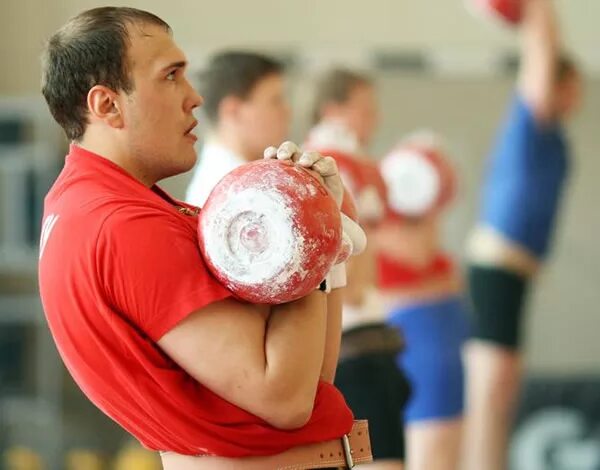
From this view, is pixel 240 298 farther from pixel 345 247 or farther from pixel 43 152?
pixel 43 152

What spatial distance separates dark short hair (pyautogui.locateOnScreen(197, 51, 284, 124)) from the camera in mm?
2838

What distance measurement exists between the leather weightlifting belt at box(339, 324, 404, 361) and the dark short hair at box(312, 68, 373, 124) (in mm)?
1005

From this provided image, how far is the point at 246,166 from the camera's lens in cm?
164

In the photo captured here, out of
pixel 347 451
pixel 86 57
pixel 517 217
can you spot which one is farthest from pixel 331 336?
pixel 517 217

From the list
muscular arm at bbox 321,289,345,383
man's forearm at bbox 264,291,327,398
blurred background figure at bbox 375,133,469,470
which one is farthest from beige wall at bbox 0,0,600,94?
man's forearm at bbox 264,291,327,398

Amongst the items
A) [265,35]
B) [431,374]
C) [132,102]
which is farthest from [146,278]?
[265,35]

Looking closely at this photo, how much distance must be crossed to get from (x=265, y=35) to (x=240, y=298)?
228 inches

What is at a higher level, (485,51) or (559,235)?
(485,51)

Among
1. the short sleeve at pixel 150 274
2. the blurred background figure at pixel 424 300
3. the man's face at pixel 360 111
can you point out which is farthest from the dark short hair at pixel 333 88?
the short sleeve at pixel 150 274

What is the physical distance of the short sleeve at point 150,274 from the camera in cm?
160

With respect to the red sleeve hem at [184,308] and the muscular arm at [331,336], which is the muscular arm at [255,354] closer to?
the red sleeve hem at [184,308]

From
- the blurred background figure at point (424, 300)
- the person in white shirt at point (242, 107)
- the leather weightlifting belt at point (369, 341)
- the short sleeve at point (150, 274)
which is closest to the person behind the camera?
the short sleeve at point (150, 274)

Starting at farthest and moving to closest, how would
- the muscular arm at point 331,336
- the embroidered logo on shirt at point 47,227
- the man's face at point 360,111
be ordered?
the man's face at point 360,111, the muscular arm at point 331,336, the embroidered logo on shirt at point 47,227

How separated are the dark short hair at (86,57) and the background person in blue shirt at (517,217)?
3043 mm
